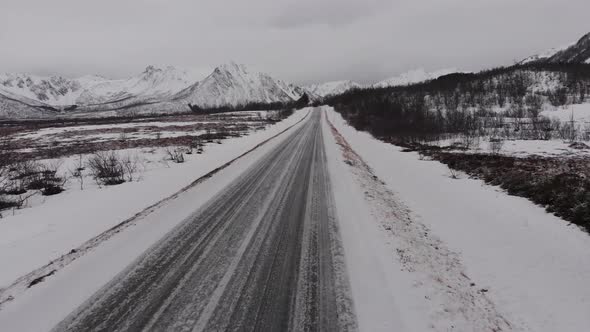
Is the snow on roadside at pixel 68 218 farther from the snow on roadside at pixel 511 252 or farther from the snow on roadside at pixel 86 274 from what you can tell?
the snow on roadside at pixel 511 252

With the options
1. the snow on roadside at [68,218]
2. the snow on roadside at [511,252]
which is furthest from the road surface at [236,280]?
the snow on roadside at [68,218]

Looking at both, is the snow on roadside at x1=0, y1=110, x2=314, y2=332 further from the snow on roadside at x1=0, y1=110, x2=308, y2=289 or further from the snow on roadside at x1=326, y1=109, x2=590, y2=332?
the snow on roadside at x1=326, y1=109, x2=590, y2=332

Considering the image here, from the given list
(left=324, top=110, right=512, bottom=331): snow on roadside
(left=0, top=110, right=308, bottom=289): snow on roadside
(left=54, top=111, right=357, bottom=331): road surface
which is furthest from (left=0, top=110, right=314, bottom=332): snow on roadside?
(left=324, top=110, right=512, bottom=331): snow on roadside

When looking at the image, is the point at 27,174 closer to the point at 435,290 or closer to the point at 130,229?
the point at 130,229

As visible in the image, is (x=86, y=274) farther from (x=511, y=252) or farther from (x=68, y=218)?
(x=511, y=252)

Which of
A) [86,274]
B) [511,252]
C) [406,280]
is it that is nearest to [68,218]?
[86,274]

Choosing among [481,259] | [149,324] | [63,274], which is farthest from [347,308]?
[63,274]

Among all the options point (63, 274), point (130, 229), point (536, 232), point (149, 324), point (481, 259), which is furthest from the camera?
point (130, 229)
